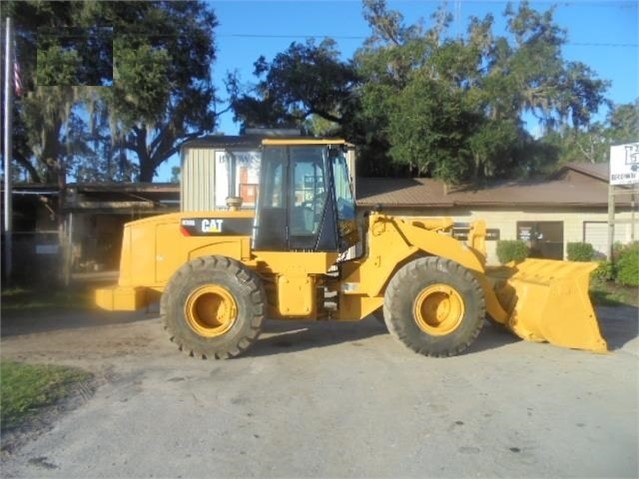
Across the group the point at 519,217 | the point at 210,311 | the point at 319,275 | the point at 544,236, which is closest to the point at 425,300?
the point at 319,275

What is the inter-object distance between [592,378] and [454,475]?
3379 millimetres

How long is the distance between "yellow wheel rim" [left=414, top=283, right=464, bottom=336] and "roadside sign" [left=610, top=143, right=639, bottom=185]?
1135 cm

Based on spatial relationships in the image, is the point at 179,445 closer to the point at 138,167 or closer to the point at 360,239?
the point at 360,239

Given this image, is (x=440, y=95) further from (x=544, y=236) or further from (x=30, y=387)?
(x=30, y=387)

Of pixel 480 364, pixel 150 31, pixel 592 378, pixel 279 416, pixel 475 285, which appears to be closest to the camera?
pixel 279 416

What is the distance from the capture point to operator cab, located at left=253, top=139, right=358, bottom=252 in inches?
337

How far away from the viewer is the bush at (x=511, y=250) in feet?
69.4

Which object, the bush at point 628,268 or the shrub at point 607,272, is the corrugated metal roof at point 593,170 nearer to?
the bush at point 628,268

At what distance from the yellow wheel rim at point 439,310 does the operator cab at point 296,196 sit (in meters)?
1.32

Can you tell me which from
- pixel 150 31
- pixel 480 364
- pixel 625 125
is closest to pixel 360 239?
pixel 480 364

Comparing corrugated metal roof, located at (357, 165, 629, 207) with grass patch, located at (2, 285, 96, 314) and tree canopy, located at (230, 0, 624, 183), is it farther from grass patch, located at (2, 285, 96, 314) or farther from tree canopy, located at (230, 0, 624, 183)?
grass patch, located at (2, 285, 96, 314)

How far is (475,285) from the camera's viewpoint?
8352mm

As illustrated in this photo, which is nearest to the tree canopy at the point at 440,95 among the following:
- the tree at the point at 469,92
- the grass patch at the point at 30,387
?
the tree at the point at 469,92

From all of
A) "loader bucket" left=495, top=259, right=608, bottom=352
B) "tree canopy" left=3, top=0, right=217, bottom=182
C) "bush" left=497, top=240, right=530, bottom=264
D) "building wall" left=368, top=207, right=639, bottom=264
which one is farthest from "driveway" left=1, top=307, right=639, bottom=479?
"building wall" left=368, top=207, right=639, bottom=264
